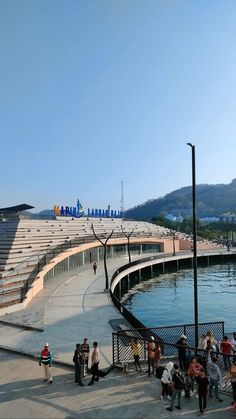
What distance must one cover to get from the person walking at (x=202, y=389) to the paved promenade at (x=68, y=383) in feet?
0.88

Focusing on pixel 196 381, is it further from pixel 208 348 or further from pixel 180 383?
pixel 208 348

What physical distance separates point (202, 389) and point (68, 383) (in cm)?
598

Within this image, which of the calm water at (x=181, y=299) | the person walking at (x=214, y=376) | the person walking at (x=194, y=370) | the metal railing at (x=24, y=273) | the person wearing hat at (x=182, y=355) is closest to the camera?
the person walking at (x=194, y=370)

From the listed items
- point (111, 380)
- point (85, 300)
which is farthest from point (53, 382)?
point (85, 300)

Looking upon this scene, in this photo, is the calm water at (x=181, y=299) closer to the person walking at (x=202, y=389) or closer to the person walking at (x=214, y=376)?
the person walking at (x=214, y=376)

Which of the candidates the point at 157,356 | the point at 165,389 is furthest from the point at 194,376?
the point at 157,356

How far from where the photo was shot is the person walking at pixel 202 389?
1344 cm

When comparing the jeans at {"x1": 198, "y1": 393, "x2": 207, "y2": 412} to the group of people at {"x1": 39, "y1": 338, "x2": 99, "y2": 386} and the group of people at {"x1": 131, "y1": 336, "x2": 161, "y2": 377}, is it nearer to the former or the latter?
the group of people at {"x1": 131, "y1": 336, "x2": 161, "y2": 377}

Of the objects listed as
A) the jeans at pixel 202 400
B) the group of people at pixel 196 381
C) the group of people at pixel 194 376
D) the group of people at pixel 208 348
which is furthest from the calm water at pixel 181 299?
the jeans at pixel 202 400

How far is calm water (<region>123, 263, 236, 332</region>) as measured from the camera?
3762cm

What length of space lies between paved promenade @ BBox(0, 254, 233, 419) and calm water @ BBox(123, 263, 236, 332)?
1038 cm

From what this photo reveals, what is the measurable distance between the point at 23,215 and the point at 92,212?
26.9 metres

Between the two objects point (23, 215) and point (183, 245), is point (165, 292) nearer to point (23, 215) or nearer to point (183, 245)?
point (23, 215)

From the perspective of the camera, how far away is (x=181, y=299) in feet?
154
